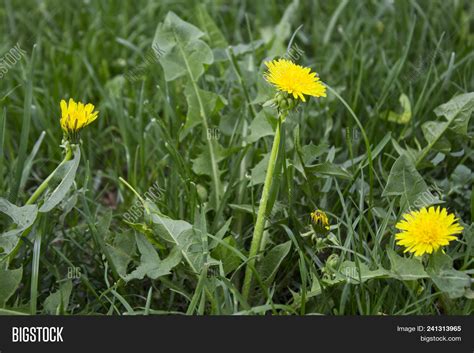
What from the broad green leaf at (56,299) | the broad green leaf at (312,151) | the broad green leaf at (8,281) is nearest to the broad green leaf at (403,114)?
the broad green leaf at (312,151)

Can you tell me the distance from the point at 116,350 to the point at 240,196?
74cm

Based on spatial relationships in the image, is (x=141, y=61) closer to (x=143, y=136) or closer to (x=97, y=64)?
(x=97, y=64)

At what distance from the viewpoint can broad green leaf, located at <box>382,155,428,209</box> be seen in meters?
2.12

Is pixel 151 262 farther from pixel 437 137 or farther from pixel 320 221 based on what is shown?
pixel 437 137

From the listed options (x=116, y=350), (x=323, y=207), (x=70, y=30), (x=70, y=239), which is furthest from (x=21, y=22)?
(x=116, y=350)

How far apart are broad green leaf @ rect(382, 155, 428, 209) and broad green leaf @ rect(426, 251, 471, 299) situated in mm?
248

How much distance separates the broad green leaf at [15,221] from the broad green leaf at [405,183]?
981mm

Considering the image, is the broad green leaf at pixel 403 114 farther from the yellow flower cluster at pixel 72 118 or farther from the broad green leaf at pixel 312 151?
the yellow flower cluster at pixel 72 118

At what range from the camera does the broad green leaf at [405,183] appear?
2121 mm

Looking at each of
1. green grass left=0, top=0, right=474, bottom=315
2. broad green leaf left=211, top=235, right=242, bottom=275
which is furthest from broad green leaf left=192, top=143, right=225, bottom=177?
broad green leaf left=211, top=235, right=242, bottom=275

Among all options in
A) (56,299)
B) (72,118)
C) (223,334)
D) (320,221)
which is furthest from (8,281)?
(320,221)

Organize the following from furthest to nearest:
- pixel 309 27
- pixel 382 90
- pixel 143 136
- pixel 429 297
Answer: pixel 309 27, pixel 382 90, pixel 143 136, pixel 429 297

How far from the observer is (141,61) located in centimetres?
331

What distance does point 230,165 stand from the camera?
2.53 m
